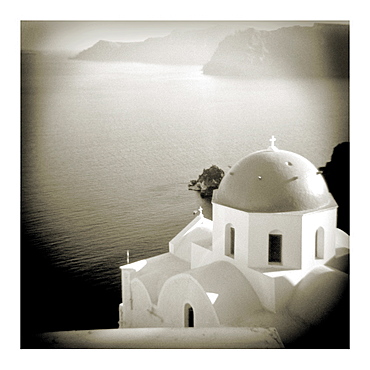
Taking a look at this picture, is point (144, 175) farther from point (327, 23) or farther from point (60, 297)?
point (327, 23)

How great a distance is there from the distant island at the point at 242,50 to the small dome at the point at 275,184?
55.3 inches

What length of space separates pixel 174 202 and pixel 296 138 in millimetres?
2180

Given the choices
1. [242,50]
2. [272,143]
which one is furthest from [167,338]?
[242,50]

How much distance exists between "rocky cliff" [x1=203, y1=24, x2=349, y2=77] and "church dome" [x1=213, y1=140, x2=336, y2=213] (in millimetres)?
1342

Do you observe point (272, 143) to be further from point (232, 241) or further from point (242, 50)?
point (232, 241)

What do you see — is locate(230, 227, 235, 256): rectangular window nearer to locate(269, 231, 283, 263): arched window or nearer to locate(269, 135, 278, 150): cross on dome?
locate(269, 231, 283, 263): arched window

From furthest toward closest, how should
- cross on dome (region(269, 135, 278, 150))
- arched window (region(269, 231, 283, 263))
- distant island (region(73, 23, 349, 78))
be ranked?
1. distant island (region(73, 23, 349, 78))
2. cross on dome (region(269, 135, 278, 150))
3. arched window (region(269, 231, 283, 263))

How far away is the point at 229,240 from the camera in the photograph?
961 centimetres

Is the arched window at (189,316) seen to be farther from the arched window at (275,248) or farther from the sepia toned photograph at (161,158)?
the arched window at (275,248)

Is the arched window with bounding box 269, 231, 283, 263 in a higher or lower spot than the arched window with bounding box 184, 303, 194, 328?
higher

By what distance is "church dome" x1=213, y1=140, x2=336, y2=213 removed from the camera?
9102 millimetres

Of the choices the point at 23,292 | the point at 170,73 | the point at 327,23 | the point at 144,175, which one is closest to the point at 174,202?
the point at 144,175

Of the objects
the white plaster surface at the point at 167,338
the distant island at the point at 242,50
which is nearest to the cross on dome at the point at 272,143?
the distant island at the point at 242,50

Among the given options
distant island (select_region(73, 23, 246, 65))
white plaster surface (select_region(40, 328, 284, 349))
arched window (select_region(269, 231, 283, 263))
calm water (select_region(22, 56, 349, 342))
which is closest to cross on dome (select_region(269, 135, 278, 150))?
calm water (select_region(22, 56, 349, 342))
